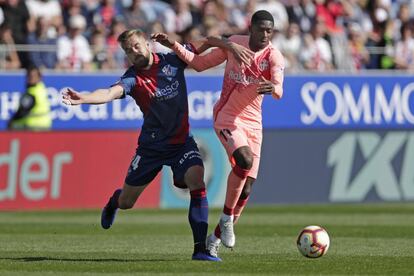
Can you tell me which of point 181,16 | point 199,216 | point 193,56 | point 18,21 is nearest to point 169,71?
point 193,56

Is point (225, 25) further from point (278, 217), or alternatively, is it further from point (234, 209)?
point (234, 209)

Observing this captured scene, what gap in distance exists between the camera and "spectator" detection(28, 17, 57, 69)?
922 inches

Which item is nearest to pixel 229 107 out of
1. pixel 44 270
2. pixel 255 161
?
pixel 255 161

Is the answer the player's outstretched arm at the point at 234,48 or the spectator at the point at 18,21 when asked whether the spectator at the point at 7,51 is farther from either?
the player's outstretched arm at the point at 234,48

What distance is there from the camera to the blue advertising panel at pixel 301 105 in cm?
2389

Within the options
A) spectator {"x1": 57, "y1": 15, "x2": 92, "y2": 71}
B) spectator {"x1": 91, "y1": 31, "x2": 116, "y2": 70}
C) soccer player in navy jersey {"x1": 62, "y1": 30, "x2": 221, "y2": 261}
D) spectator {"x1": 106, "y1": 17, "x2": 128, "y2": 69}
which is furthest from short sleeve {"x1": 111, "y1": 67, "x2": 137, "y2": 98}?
spectator {"x1": 106, "y1": 17, "x2": 128, "y2": 69}

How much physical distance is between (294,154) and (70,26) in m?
5.33

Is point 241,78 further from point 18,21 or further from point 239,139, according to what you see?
point 18,21

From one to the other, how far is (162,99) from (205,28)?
13.1 m

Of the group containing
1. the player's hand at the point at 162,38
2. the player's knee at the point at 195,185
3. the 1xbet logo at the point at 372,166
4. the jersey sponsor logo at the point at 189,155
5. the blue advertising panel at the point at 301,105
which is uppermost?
the player's hand at the point at 162,38

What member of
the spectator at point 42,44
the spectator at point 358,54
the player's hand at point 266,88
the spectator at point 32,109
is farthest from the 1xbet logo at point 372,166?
the player's hand at point 266,88

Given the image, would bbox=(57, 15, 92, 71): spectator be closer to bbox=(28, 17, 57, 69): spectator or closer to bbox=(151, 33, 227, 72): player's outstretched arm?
bbox=(28, 17, 57, 69): spectator

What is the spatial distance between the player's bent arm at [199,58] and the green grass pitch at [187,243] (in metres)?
2.10

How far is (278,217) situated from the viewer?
1991 centimetres
